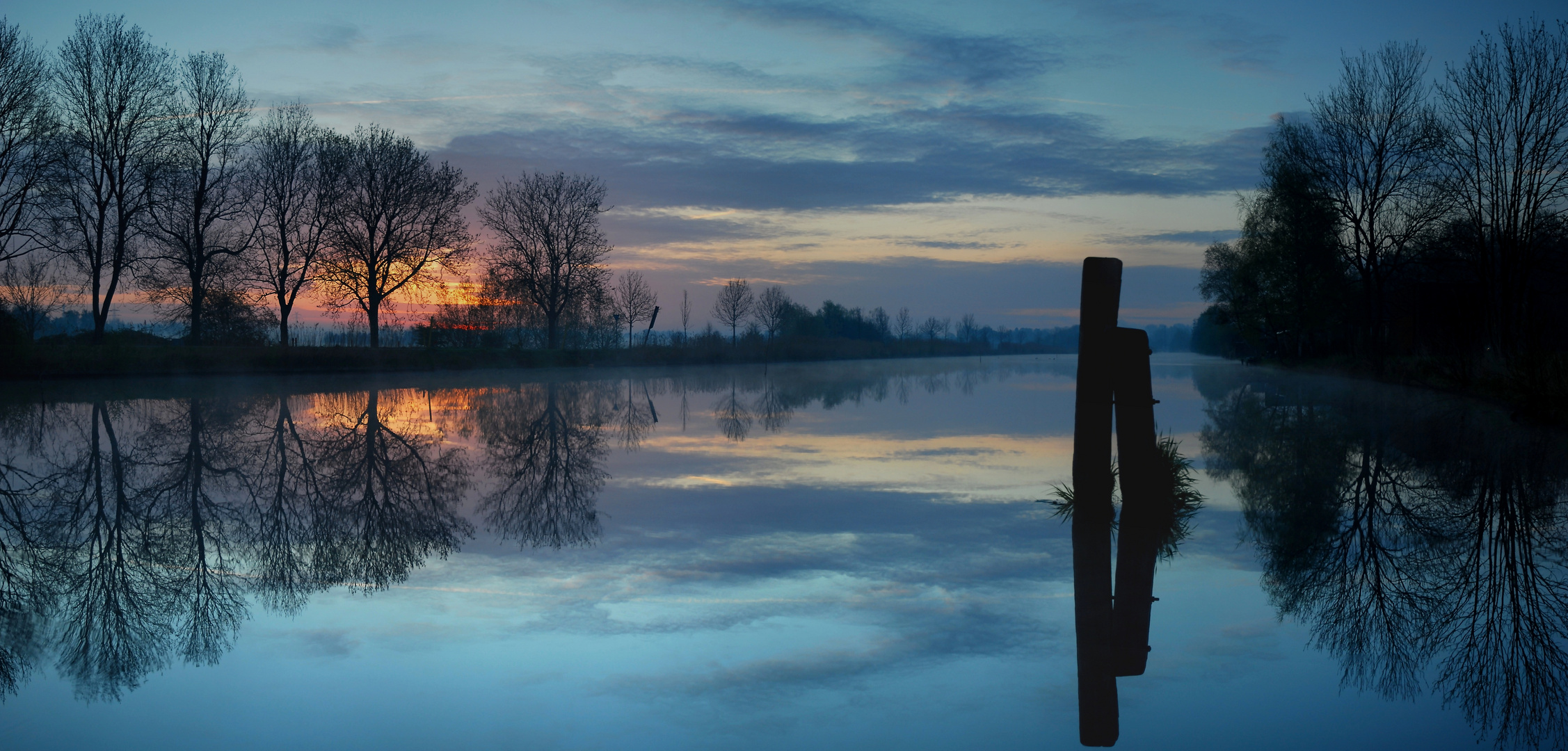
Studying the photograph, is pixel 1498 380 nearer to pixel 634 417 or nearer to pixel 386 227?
pixel 634 417

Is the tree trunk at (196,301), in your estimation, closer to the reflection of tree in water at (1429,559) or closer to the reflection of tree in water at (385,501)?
the reflection of tree in water at (385,501)

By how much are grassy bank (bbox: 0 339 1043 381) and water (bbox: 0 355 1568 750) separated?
18.1 meters

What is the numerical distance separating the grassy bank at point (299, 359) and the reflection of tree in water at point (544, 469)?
15.1 meters

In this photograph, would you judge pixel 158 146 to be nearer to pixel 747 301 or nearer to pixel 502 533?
pixel 502 533

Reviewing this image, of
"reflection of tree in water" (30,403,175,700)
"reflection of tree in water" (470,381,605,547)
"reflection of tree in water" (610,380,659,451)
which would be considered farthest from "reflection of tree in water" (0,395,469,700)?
"reflection of tree in water" (610,380,659,451)

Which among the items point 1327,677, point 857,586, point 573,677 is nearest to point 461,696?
point 573,677

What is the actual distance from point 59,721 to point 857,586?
3337 millimetres

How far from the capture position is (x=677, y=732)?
2.89 metres

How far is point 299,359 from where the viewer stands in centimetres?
2941

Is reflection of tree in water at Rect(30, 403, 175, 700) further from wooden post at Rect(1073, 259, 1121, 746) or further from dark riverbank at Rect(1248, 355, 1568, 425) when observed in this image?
dark riverbank at Rect(1248, 355, 1568, 425)

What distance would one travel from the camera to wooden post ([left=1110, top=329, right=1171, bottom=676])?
4656mm

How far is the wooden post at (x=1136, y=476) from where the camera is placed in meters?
A: 4.66

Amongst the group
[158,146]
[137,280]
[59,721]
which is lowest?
[59,721]

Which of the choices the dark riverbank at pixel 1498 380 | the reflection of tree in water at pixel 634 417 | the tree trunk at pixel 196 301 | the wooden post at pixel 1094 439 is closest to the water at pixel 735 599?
the wooden post at pixel 1094 439
